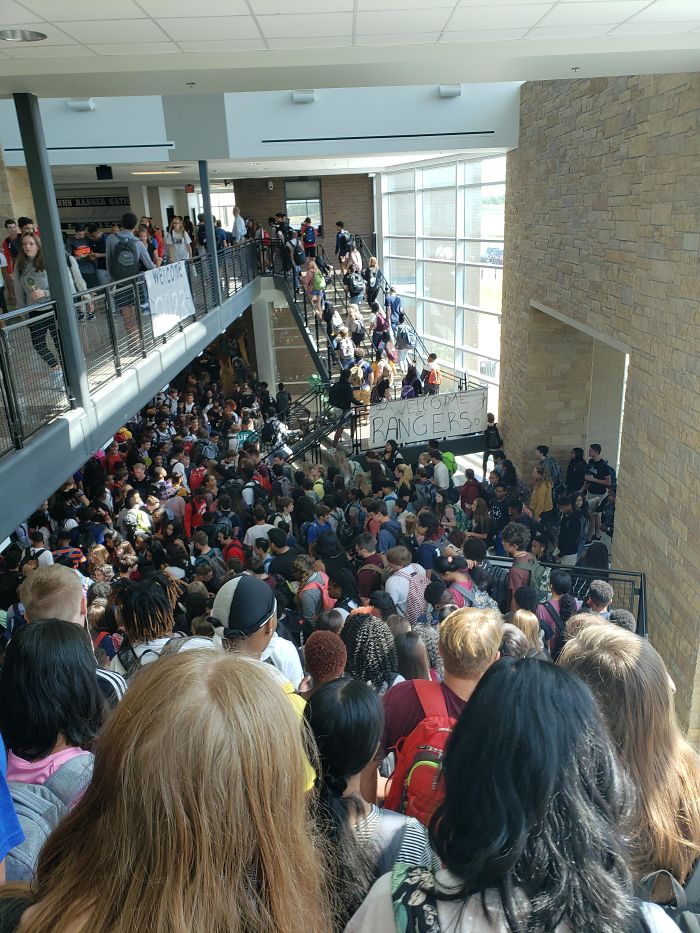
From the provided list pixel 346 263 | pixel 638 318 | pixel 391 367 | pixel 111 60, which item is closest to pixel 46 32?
pixel 111 60

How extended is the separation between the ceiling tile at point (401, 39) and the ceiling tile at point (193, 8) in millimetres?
989

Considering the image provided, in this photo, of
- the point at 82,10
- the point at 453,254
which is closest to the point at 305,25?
the point at 82,10

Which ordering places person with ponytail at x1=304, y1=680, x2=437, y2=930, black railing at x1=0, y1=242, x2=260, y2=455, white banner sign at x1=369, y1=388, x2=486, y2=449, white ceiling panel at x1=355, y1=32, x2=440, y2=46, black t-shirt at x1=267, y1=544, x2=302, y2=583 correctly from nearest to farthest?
person with ponytail at x1=304, y1=680, x2=437, y2=930 < white ceiling panel at x1=355, y1=32, x2=440, y2=46 < black railing at x1=0, y1=242, x2=260, y2=455 < black t-shirt at x1=267, y1=544, x2=302, y2=583 < white banner sign at x1=369, y1=388, x2=486, y2=449

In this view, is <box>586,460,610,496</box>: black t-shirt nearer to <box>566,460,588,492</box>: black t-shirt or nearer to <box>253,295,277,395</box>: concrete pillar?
<box>566,460,588,492</box>: black t-shirt

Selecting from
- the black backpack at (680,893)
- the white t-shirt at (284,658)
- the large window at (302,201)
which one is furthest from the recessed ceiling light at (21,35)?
the large window at (302,201)

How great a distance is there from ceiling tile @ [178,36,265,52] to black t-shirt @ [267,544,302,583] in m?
4.16

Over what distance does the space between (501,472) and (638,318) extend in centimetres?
421

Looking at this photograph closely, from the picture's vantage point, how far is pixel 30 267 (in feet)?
22.4

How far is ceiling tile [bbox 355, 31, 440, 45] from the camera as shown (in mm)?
4594

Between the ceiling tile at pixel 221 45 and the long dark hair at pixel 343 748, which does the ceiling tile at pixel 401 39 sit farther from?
the long dark hair at pixel 343 748

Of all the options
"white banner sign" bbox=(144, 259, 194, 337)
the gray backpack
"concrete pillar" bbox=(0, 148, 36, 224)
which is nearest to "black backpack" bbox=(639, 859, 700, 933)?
the gray backpack

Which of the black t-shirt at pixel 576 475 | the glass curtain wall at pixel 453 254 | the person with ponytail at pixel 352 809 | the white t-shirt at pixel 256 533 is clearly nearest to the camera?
the person with ponytail at pixel 352 809

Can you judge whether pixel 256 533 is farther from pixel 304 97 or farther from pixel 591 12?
pixel 304 97

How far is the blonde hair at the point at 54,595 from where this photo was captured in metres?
3.27
